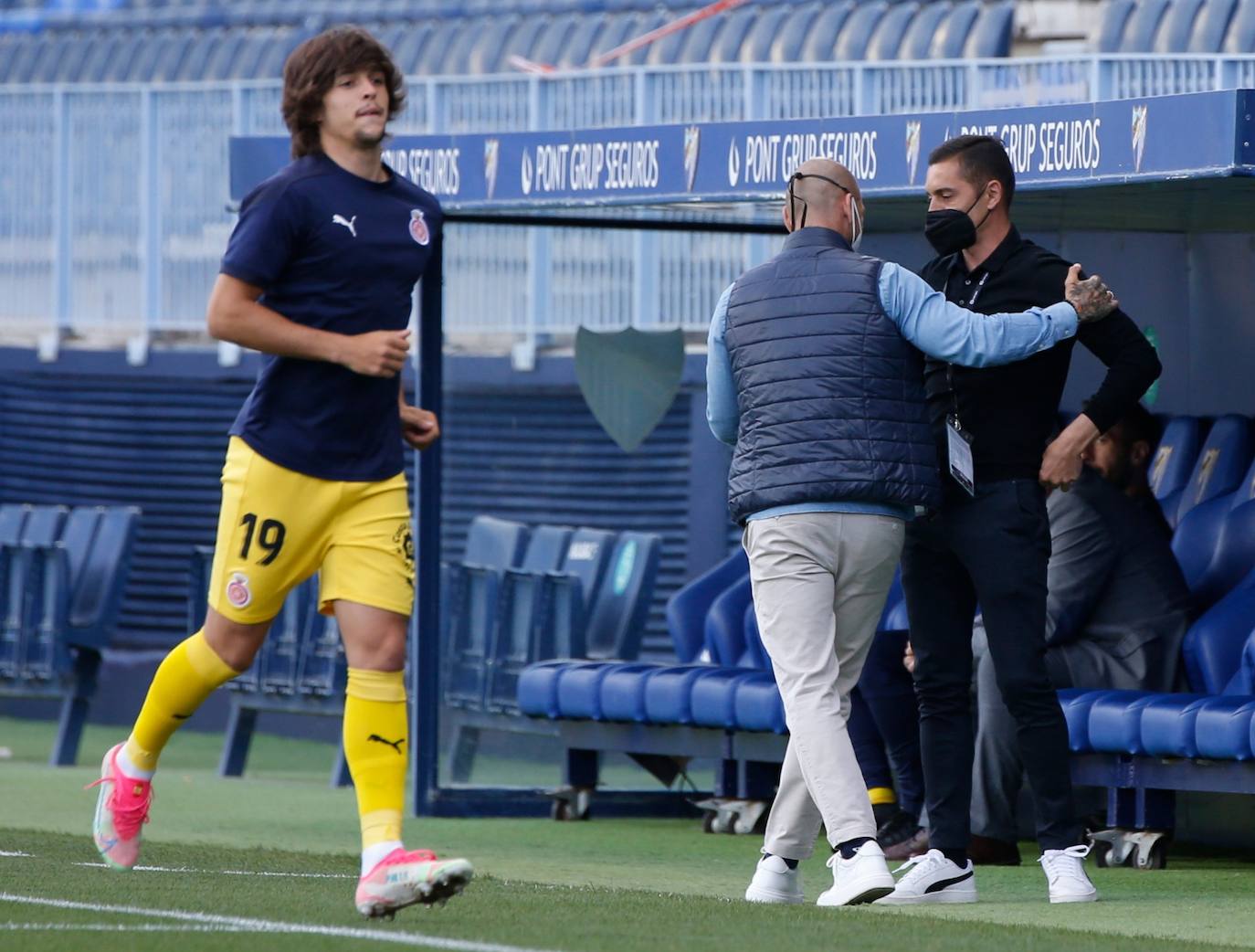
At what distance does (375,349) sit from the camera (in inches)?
212

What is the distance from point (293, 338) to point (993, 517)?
1.73 m

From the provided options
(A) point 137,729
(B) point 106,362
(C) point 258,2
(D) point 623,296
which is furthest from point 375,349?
(C) point 258,2

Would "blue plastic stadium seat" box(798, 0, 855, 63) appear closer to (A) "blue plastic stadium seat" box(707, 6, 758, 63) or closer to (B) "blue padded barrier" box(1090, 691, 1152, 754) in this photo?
(A) "blue plastic stadium seat" box(707, 6, 758, 63)

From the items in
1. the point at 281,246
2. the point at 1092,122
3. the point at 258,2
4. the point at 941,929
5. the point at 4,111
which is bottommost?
the point at 941,929

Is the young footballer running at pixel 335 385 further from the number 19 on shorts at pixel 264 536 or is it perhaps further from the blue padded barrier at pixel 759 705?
the blue padded barrier at pixel 759 705

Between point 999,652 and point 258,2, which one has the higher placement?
point 258,2

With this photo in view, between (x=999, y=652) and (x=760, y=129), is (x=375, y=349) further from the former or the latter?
(x=760, y=129)

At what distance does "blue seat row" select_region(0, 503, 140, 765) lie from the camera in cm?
1177

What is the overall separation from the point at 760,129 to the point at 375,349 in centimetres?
307

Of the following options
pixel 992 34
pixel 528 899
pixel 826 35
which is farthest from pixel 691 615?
pixel 826 35

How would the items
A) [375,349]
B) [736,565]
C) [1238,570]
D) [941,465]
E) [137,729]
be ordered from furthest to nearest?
[736,565] → [1238,570] → [941,465] → [137,729] → [375,349]

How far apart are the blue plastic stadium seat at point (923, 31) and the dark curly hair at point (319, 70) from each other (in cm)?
1081

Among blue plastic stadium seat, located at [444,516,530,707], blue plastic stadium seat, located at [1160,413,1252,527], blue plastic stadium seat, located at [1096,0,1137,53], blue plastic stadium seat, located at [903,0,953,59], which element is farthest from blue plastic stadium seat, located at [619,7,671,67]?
blue plastic stadium seat, located at [1160,413,1252,527]

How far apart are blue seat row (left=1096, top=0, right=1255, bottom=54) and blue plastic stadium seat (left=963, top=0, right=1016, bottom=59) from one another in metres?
0.56
